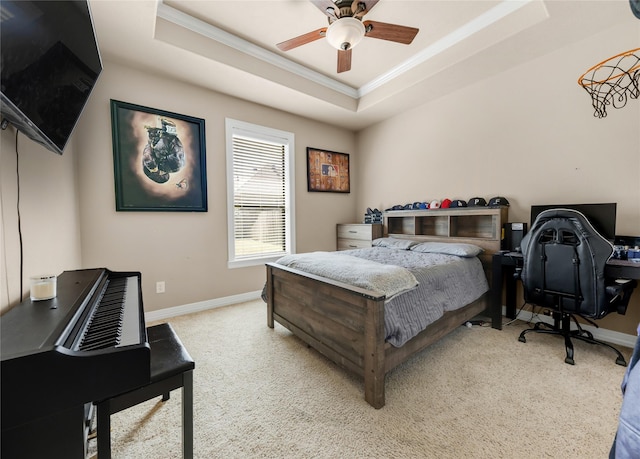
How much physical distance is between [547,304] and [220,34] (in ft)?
12.5

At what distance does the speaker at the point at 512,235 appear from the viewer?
2.62m

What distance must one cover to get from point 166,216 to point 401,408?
2884mm

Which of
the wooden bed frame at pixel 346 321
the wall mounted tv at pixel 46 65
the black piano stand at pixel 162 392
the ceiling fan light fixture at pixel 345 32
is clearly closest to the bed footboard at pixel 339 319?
the wooden bed frame at pixel 346 321

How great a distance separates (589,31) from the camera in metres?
2.22

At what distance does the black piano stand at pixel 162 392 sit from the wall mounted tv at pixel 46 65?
1043mm

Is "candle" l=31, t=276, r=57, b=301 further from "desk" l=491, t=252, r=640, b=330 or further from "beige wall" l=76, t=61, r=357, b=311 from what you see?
"desk" l=491, t=252, r=640, b=330

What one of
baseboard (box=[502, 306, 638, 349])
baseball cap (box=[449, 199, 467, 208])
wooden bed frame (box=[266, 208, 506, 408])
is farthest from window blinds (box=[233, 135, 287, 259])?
baseboard (box=[502, 306, 638, 349])

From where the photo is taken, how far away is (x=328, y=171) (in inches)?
167

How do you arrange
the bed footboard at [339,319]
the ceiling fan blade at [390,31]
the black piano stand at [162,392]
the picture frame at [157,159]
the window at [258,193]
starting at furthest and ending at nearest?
the window at [258,193]
the picture frame at [157,159]
the ceiling fan blade at [390,31]
the bed footboard at [339,319]
the black piano stand at [162,392]

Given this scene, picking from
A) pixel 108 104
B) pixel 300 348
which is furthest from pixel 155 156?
pixel 300 348

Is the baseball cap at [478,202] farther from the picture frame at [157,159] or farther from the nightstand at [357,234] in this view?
the picture frame at [157,159]

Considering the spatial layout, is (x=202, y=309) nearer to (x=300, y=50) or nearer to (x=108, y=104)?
(x=108, y=104)

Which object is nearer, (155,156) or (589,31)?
(589,31)

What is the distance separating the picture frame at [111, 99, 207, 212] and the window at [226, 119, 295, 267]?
40cm
